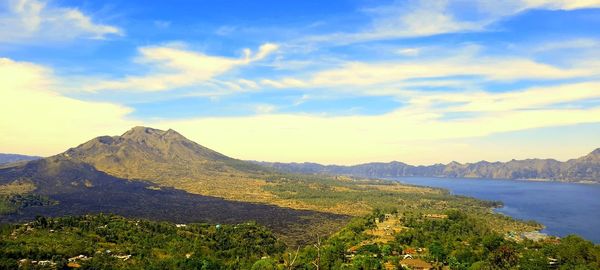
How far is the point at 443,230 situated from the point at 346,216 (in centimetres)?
6117

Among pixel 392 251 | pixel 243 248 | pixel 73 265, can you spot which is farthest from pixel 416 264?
pixel 73 265

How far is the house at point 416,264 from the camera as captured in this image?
237 feet

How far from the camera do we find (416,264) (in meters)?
74.1

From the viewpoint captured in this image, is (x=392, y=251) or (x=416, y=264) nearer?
(x=416, y=264)

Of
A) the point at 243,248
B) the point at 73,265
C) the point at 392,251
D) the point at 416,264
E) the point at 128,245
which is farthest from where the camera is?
the point at 243,248

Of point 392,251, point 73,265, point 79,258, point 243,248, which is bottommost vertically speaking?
point 243,248

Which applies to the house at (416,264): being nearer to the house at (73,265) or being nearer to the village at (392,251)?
the village at (392,251)

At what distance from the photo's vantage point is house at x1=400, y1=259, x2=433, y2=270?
7219 centimetres

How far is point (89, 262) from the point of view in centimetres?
7212

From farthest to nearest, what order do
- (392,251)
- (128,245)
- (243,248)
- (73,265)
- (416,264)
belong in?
(243,248) < (128,245) < (392,251) < (416,264) < (73,265)

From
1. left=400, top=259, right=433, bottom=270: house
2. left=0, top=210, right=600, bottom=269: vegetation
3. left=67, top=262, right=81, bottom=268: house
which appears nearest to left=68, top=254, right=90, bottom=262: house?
left=0, top=210, right=600, bottom=269: vegetation

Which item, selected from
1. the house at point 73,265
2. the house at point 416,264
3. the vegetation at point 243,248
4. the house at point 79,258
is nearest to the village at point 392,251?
the house at point 416,264

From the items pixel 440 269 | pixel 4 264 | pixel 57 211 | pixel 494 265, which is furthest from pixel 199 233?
pixel 57 211

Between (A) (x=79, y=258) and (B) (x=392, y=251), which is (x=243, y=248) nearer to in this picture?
(B) (x=392, y=251)
